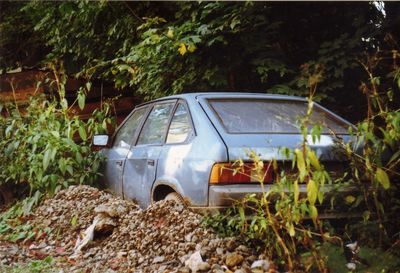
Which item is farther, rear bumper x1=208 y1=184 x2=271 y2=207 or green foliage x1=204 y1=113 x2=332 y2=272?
rear bumper x1=208 y1=184 x2=271 y2=207

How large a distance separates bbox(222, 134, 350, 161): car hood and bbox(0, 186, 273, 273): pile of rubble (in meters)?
0.61

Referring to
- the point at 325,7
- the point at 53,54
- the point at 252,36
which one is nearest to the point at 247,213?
the point at 252,36

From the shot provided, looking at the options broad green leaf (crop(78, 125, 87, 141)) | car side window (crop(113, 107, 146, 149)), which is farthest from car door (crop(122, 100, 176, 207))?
broad green leaf (crop(78, 125, 87, 141))

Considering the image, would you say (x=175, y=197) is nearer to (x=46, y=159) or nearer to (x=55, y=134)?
(x=46, y=159)

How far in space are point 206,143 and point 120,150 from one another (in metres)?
1.84

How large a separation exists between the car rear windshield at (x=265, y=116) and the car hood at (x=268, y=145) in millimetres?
113

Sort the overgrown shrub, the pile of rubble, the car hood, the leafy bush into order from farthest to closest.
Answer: the leafy bush → the car hood → the pile of rubble → the overgrown shrub

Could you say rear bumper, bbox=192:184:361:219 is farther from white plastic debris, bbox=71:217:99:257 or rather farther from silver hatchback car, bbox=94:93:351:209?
white plastic debris, bbox=71:217:99:257

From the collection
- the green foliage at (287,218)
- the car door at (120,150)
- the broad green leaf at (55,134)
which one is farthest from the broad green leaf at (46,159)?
the green foliage at (287,218)

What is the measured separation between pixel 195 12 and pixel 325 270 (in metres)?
4.25

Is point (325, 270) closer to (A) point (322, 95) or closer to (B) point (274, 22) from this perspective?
(A) point (322, 95)

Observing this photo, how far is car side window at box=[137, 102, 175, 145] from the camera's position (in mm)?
4086

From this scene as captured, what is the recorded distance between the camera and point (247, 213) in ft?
10.1

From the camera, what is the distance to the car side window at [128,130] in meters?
4.72
